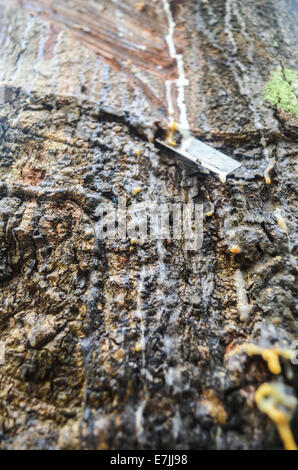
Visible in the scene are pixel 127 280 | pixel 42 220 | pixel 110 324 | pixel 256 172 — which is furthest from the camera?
pixel 256 172

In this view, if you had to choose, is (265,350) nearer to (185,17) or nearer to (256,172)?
(256,172)

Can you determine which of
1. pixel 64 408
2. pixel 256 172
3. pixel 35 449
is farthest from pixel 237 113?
pixel 35 449

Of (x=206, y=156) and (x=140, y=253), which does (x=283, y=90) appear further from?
(x=140, y=253)

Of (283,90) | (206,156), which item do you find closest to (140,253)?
(206,156)

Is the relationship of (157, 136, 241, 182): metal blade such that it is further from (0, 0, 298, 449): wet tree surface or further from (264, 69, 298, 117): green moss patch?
(264, 69, 298, 117): green moss patch

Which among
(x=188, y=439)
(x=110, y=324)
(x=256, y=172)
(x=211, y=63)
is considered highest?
(x=211, y=63)

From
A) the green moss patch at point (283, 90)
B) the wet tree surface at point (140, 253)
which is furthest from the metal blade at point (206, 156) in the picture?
the green moss patch at point (283, 90)

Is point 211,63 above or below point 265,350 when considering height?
above
